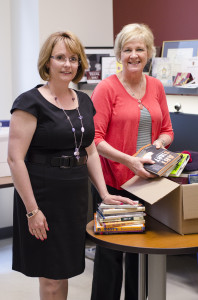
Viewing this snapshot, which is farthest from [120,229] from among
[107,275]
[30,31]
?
[30,31]

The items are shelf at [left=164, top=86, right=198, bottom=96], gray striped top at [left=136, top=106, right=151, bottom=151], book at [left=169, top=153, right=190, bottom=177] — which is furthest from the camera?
shelf at [left=164, top=86, right=198, bottom=96]

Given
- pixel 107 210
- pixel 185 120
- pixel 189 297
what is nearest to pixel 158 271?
pixel 107 210

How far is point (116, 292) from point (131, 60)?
1166 mm

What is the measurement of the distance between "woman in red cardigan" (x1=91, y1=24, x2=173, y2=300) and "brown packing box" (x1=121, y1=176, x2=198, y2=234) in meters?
0.25

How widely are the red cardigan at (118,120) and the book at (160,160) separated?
7.3 inches

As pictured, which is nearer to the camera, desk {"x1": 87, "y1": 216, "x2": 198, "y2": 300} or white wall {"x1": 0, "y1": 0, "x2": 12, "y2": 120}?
desk {"x1": 87, "y1": 216, "x2": 198, "y2": 300}

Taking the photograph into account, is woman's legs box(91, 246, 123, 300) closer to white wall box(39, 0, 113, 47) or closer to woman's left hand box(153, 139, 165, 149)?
woman's left hand box(153, 139, 165, 149)

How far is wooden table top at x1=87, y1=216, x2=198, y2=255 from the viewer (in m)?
1.93

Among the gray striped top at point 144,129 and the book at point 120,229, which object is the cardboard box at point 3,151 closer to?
the gray striped top at point 144,129

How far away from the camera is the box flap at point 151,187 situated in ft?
6.65

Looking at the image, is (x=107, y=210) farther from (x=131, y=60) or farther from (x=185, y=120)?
(x=185, y=120)

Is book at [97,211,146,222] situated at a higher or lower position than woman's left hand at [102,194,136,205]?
lower

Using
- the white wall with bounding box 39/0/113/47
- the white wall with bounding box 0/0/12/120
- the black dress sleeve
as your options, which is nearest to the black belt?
the black dress sleeve

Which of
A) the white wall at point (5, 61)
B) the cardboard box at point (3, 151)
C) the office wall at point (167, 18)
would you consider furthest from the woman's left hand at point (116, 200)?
the white wall at point (5, 61)
